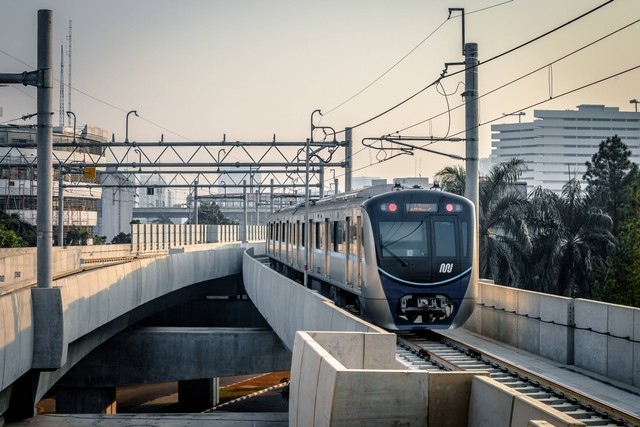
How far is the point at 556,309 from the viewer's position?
1802 centimetres

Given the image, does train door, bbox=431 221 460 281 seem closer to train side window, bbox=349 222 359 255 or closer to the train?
the train

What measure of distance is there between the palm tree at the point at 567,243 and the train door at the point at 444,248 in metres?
23.0

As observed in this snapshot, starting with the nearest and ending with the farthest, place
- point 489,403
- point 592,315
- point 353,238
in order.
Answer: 1. point 489,403
2. point 592,315
3. point 353,238

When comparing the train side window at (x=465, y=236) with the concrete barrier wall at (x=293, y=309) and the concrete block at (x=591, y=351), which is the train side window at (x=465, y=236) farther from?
the concrete block at (x=591, y=351)

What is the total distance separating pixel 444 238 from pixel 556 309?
3.09 meters

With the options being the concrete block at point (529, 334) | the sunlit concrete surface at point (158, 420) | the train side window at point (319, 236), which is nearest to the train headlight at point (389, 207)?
the concrete block at point (529, 334)

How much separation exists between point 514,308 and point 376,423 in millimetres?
10626

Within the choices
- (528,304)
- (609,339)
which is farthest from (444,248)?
(609,339)

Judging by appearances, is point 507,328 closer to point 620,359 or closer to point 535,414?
point 620,359

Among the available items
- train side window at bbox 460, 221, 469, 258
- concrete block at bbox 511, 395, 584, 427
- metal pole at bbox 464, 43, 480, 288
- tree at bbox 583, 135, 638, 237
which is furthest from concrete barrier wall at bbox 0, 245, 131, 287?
tree at bbox 583, 135, 638, 237

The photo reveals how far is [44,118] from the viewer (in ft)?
60.1

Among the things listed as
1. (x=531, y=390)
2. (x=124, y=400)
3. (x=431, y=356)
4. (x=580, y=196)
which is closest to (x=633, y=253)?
(x=580, y=196)

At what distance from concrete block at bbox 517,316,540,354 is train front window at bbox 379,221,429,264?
242 cm

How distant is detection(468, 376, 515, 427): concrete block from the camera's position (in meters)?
8.80
